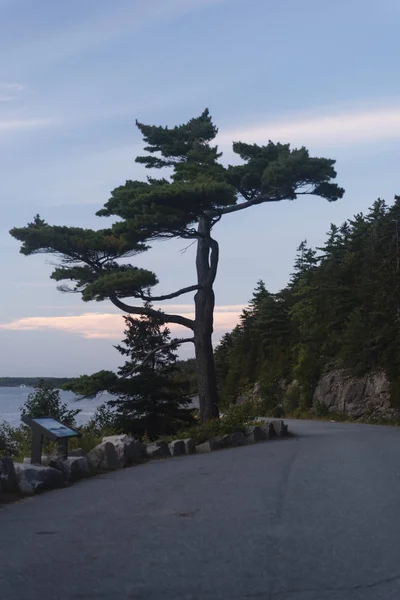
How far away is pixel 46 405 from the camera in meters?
24.4

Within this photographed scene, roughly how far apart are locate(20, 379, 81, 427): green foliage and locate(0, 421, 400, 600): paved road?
1181cm

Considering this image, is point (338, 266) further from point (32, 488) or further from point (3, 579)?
point (3, 579)

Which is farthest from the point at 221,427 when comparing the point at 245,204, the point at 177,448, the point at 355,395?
the point at 355,395

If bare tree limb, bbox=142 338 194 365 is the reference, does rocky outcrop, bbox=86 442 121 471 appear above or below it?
below

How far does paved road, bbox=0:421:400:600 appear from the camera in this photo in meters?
5.59

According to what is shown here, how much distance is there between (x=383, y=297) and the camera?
41.3 meters

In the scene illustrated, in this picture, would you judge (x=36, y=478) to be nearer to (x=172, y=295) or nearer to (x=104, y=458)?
(x=104, y=458)

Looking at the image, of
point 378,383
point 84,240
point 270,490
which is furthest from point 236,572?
point 378,383

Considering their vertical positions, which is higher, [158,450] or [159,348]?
[159,348]

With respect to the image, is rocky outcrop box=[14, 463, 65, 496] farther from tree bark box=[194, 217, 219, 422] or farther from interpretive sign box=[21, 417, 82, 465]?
tree bark box=[194, 217, 219, 422]

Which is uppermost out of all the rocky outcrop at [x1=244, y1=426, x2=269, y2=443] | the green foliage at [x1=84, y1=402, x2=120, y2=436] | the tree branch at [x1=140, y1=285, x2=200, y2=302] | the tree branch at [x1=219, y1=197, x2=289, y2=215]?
the tree branch at [x1=219, y1=197, x2=289, y2=215]

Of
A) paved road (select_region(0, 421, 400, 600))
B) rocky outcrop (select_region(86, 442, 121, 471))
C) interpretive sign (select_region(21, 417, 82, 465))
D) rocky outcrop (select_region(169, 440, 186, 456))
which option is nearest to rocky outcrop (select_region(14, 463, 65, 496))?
paved road (select_region(0, 421, 400, 600))

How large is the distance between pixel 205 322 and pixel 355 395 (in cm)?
1722

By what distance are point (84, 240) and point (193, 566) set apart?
2154cm
